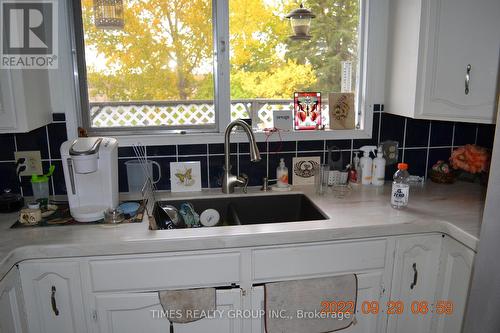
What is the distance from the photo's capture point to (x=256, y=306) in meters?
1.60

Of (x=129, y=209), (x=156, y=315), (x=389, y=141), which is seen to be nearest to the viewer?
(x=156, y=315)

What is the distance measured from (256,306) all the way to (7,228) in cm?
104

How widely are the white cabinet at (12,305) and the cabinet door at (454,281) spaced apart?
1.67m

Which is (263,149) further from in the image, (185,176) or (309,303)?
(309,303)

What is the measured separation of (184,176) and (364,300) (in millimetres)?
1031

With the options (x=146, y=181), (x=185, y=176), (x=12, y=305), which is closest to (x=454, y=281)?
(x=185, y=176)

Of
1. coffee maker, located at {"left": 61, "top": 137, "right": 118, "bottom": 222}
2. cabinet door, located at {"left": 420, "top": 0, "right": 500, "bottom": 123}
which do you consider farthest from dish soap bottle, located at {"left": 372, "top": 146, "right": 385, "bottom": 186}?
coffee maker, located at {"left": 61, "top": 137, "right": 118, "bottom": 222}

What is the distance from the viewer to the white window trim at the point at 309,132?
1.95m

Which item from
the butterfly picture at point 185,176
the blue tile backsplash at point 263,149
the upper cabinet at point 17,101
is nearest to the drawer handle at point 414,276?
the blue tile backsplash at point 263,149

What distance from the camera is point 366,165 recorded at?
2.10 metres

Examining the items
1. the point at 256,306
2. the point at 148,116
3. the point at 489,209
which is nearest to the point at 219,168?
the point at 148,116

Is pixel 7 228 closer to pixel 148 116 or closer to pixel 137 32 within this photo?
pixel 148 116

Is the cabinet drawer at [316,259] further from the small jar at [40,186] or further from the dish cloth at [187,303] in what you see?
the small jar at [40,186]

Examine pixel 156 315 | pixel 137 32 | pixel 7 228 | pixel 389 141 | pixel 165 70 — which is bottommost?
pixel 156 315
